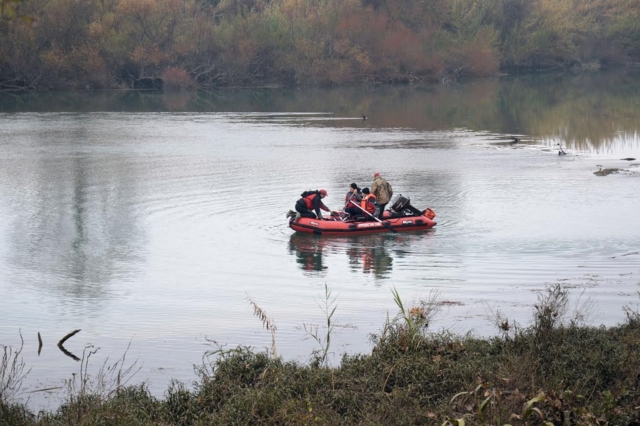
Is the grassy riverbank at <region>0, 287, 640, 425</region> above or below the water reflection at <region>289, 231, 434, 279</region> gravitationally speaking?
above

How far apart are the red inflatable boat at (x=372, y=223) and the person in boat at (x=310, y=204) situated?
0.26 m

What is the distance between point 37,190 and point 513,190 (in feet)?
50.5

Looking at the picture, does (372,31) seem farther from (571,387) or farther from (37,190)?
(571,387)

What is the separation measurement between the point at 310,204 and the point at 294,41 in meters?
65.1

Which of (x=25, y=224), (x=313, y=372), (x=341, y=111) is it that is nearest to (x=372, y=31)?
(x=341, y=111)

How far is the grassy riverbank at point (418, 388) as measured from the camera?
905 centimetres

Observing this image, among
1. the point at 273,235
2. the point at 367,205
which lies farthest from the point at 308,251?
the point at 367,205

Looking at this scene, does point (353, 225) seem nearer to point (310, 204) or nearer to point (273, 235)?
point (310, 204)

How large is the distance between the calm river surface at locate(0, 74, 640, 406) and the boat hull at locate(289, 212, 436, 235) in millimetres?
287

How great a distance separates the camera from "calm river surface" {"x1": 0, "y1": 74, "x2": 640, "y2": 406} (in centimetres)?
1473

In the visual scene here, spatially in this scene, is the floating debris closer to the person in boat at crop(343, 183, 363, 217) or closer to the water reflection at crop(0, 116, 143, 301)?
the person in boat at crop(343, 183, 363, 217)

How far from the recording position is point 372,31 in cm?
8638

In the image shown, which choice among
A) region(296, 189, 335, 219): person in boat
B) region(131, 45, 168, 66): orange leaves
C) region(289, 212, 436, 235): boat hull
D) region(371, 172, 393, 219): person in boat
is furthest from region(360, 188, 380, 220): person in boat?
region(131, 45, 168, 66): orange leaves

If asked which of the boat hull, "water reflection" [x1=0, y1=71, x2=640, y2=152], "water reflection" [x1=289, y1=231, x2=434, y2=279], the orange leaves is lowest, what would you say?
"water reflection" [x1=289, y1=231, x2=434, y2=279]
